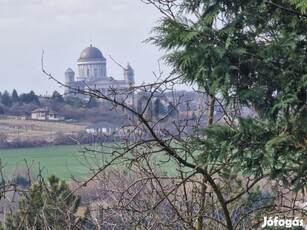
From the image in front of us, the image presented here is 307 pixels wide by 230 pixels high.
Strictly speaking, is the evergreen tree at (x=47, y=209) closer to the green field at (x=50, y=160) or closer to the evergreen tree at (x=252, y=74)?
the evergreen tree at (x=252, y=74)

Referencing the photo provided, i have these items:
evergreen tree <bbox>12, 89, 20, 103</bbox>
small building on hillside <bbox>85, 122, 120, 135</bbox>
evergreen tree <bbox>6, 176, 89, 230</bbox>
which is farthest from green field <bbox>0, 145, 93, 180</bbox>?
evergreen tree <bbox>12, 89, 20, 103</bbox>

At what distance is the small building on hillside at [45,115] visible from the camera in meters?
41.5

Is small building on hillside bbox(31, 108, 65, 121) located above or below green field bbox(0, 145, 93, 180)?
above

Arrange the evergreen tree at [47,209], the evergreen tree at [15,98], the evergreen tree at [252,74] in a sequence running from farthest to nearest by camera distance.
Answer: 1. the evergreen tree at [15,98]
2. the evergreen tree at [47,209]
3. the evergreen tree at [252,74]

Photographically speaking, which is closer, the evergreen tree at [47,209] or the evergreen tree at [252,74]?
the evergreen tree at [252,74]

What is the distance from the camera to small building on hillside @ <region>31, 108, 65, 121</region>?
41500 mm

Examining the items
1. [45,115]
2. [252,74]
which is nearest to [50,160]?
[45,115]

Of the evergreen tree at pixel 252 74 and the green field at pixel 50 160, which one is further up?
the evergreen tree at pixel 252 74

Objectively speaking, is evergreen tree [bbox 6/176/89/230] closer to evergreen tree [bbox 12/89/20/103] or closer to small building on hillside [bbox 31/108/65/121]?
small building on hillside [bbox 31/108/65/121]

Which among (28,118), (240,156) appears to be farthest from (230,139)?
(28,118)

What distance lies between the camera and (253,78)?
15.7ft

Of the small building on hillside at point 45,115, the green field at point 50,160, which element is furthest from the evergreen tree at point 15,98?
the green field at point 50,160

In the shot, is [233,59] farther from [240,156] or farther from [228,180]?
[228,180]

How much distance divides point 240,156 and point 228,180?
1.22 m
